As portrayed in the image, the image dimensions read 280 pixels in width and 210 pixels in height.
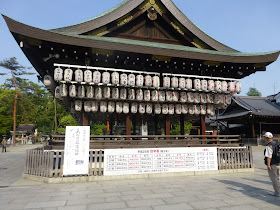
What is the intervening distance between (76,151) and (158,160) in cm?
369

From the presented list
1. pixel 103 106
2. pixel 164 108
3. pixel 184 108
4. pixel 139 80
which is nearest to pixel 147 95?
pixel 139 80

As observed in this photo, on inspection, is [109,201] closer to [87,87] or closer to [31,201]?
[31,201]

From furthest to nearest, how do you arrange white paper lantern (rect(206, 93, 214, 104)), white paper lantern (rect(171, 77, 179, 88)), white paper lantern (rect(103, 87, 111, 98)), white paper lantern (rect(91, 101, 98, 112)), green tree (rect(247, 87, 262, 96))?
green tree (rect(247, 87, 262, 96)) < white paper lantern (rect(206, 93, 214, 104)) < white paper lantern (rect(171, 77, 179, 88)) < white paper lantern (rect(91, 101, 98, 112)) < white paper lantern (rect(103, 87, 111, 98))

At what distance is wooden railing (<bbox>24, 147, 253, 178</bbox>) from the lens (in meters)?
7.89

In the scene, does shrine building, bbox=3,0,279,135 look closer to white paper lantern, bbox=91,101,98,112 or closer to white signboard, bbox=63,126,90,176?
white paper lantern, bbox=91,101,98,112

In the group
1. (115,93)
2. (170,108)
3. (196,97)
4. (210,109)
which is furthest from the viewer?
(210,109)

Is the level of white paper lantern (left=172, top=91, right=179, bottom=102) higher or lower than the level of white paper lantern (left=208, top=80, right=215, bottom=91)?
lower

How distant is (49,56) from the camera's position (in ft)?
31.5

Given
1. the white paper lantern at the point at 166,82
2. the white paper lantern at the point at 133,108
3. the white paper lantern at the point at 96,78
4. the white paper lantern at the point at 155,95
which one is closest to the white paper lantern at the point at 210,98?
the white paper lantern at the point at 166,82

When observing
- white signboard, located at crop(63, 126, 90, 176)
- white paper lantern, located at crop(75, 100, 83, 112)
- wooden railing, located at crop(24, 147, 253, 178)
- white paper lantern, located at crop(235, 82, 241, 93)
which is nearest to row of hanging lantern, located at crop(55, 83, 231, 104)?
white paper lantern, located at crop(75, 100, 83, 112)

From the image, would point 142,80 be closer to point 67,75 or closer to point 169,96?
point 169,96

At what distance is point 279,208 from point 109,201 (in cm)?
448

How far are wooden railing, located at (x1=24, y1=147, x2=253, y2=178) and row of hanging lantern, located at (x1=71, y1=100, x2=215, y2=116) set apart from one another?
95.7 inches

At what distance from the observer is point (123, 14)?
1091 cm
